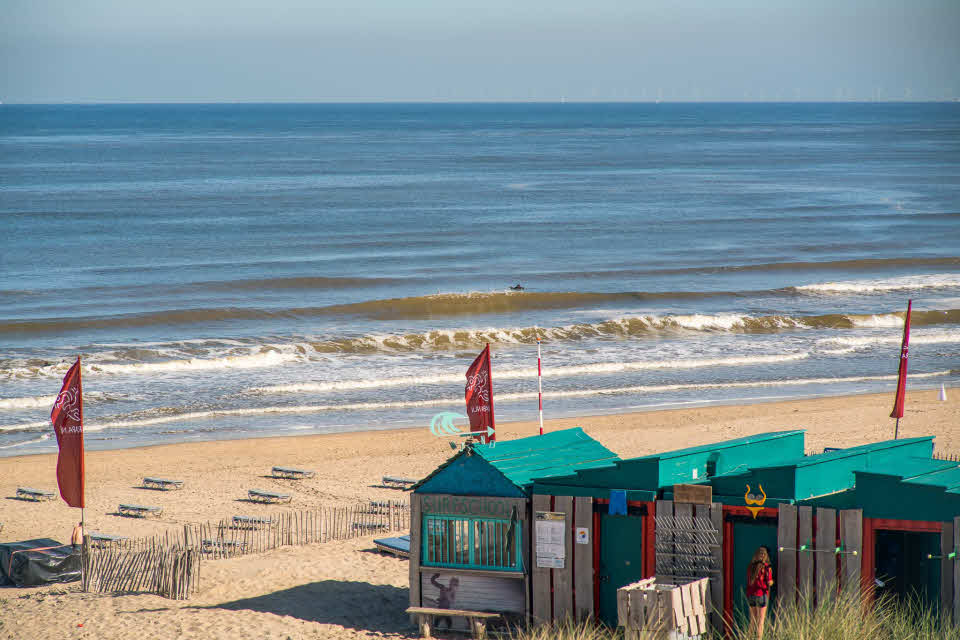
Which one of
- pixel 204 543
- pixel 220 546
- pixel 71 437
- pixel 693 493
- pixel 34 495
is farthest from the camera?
pixel 34 495

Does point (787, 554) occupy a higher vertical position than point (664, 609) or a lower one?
higher

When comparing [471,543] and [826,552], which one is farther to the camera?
[471,543]

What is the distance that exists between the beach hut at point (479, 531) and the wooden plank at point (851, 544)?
Result: 289cm

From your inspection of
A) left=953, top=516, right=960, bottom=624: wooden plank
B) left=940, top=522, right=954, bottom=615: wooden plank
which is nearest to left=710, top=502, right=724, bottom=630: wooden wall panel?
left=940, top=522, right=954, bottom=615: wooden plank

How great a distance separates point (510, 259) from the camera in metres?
52.1

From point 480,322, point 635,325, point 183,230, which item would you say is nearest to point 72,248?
point 183,230

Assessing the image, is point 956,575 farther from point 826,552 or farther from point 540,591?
point 540,591

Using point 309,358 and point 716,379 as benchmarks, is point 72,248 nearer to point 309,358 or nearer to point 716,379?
point 309,358

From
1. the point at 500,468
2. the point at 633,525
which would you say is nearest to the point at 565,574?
the point at 633,525

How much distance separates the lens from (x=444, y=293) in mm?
42906

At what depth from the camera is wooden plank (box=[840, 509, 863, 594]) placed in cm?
1019

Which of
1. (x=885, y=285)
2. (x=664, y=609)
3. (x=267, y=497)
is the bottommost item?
(x=267, y=497)

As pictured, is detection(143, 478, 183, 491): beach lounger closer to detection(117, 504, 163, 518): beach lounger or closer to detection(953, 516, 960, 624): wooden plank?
detection(117, 504, 163, 518): beach lounger

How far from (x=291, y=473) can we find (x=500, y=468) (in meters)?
10.1
